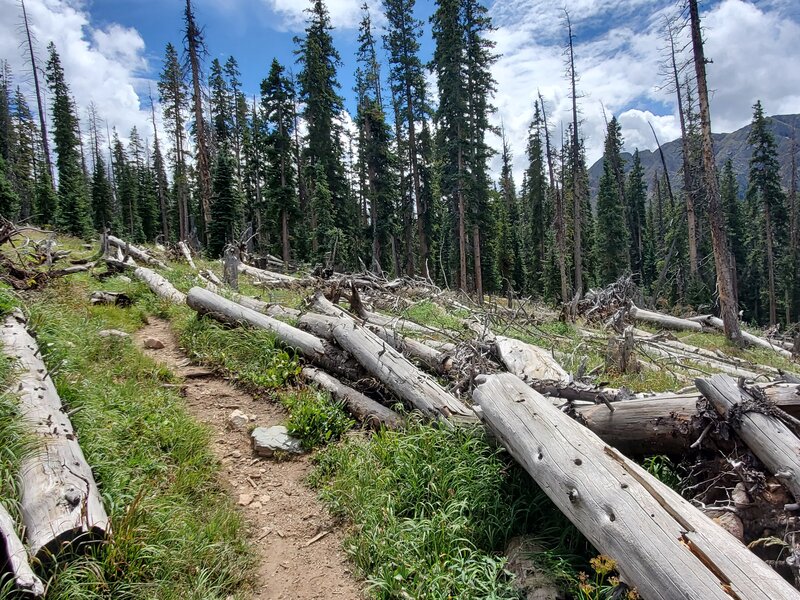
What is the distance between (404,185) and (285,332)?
79.9 ft

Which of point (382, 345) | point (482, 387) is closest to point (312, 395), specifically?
point (382, 345)

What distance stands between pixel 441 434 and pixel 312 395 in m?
1.97

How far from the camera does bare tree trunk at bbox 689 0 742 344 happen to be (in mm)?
12047

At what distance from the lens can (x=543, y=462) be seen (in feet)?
9.29

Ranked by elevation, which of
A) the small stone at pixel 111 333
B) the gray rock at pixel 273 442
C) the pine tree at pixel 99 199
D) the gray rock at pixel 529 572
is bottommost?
the gray rock at pixel 529 572

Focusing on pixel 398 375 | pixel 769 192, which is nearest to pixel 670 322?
pixel 398 375

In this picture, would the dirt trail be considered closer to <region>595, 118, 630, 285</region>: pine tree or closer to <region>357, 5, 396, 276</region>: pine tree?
<region>357, 5, 396, 276</region>: pine tree

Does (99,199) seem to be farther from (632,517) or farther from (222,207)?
(632,517)

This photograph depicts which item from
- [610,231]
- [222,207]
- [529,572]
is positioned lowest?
Answer: [529,572]

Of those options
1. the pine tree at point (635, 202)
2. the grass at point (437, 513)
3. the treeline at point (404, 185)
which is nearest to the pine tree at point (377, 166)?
the treeline at point (404, 185)

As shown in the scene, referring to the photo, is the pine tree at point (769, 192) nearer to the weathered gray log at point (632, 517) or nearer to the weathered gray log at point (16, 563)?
the weathered gray log at point (632, 517)

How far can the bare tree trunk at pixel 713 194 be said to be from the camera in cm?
1205

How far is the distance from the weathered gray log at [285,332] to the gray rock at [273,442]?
114 cm

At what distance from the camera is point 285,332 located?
20.6ft
